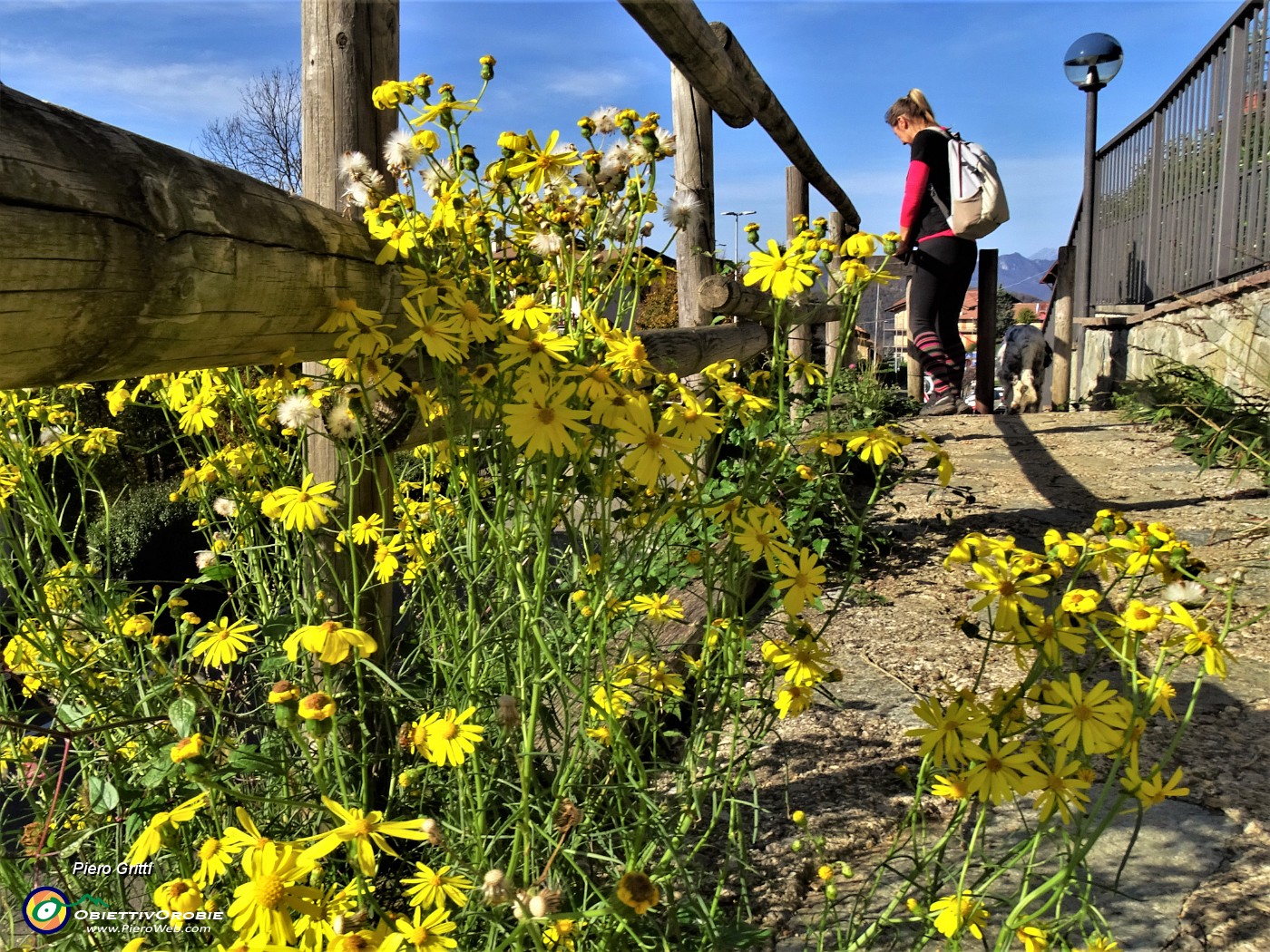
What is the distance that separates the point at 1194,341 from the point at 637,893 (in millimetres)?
7369

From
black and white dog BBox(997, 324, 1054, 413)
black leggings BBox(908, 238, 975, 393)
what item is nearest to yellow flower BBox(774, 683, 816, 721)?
black leggings BBox(908, 238, 975, 393)

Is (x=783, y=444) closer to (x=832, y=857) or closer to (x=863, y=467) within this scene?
(x=832, y=857)

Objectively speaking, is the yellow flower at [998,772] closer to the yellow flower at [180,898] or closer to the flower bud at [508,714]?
the flower bud at [508,714]

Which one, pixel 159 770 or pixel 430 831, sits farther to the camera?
pixel 159 770

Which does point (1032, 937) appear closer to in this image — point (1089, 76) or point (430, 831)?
point (430, 831)

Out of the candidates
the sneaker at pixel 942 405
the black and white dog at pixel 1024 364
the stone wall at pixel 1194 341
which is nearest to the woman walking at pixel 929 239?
the sneaker at pixel 942 405

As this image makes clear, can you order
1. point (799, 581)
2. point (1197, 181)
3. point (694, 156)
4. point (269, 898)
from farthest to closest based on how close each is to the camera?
point (1197, 181)
point (694, 156)
point (799, 581)
point (269, 898)

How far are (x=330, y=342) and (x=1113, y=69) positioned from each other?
9.95 meters

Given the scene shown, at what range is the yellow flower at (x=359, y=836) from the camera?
81cm

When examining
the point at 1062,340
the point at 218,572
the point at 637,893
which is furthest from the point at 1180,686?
the point at 1062,340

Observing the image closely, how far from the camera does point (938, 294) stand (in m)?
5.26

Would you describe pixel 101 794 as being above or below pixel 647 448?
below

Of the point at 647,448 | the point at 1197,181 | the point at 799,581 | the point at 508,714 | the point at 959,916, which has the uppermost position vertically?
the point at 1197,181

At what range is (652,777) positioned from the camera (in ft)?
5.57
